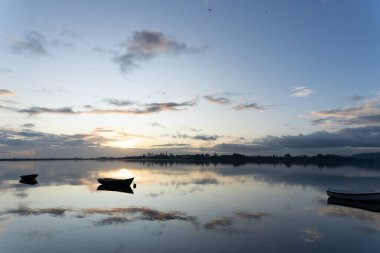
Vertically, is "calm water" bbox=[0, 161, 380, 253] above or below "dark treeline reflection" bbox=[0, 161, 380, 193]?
below

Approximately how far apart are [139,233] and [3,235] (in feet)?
31.1

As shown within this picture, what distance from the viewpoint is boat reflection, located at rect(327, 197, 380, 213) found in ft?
124

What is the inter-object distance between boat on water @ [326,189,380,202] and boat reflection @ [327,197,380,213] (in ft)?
1.57

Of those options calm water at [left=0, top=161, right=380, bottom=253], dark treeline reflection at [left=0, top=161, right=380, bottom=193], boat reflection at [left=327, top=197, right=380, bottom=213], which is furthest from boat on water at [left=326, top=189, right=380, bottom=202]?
dark treeline reflection at [left=0, top=161, right=380, bottom=193]

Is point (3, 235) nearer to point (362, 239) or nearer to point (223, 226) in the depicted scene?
point (223, 226)

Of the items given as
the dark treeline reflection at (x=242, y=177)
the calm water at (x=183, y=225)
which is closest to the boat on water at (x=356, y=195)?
the calm water at (x=183, y=225)

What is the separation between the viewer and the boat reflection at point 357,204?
37.7 meters

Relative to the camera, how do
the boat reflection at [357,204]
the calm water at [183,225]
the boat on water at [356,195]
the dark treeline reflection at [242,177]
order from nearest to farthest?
the calm water at [183,225]
the boat reflection at [357,204]
the boat on water at [356,195]
the dark treeline reflection at [242,177]

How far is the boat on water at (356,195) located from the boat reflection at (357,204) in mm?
479

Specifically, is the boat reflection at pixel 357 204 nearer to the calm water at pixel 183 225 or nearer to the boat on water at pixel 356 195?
the boat on water at pixel 356 195

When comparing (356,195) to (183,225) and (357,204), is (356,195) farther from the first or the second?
(183,225)

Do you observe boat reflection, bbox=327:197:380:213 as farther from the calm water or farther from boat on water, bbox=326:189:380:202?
the calm water

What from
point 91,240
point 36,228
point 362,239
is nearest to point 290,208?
point 362,239

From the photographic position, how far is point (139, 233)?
2305cm
